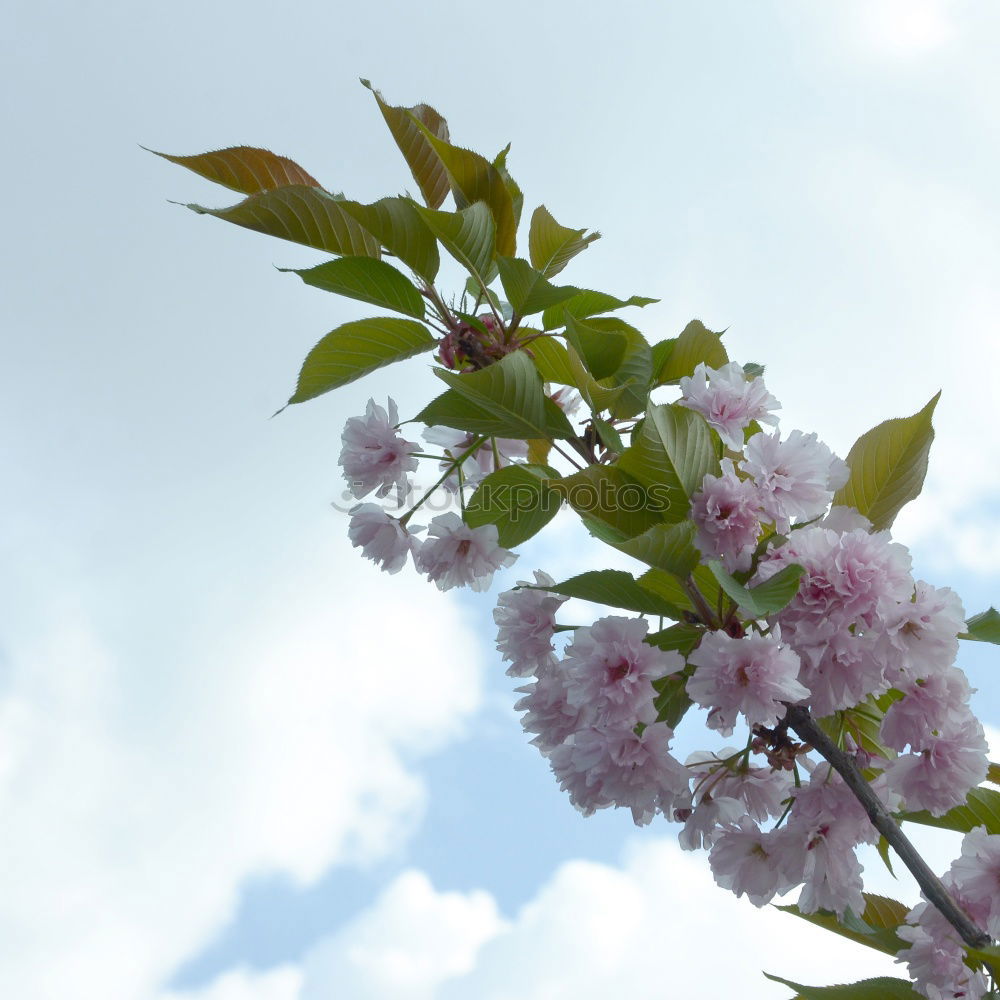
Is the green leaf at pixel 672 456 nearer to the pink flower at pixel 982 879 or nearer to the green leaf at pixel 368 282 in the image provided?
the green leaf at pixel 368 282

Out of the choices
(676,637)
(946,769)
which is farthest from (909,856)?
(676,637)

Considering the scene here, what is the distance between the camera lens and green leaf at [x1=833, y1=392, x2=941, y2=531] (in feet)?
4.25

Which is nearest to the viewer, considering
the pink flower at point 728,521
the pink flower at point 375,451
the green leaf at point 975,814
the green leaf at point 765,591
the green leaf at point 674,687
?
the green leaf at point 765,591

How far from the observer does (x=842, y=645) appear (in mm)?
1083

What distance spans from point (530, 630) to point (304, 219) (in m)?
0.71

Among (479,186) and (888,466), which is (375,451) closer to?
(479,186)

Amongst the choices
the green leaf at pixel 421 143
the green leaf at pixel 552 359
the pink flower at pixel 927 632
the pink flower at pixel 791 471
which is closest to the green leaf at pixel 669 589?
the pink flower at pixel 791 471

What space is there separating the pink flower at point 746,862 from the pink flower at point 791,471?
1.46 ft

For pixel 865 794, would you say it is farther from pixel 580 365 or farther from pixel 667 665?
pixel 580 365

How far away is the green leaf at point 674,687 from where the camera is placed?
1.23m

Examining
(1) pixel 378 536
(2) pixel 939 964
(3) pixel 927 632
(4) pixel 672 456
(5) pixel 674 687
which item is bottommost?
(2) pixel 939 964

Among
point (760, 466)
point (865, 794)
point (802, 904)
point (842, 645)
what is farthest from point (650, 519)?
point (802, 904)

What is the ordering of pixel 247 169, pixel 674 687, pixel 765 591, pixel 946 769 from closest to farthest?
pixel 765 591 → pixel 946 769 → pixel 674 687 → pixel 247 169

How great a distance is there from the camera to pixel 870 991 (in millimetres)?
1228
